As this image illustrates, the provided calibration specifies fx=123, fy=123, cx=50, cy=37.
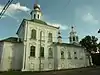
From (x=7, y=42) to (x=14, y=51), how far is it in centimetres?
245

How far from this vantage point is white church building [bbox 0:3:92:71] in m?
25.9

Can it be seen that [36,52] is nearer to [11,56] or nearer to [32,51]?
[32,51]

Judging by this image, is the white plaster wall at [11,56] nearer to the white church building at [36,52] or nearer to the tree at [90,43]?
the white church building at [36,52]

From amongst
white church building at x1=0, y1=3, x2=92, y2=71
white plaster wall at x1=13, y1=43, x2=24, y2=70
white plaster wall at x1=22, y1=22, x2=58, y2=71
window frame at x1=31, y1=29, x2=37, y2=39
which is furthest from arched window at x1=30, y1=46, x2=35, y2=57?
window frame at x1=31, y1=29, x2=37, y2=39

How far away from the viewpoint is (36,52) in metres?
27.6

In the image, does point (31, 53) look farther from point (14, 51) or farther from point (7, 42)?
point (7, 42)

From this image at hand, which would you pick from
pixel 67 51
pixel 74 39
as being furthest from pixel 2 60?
pixel 74 39

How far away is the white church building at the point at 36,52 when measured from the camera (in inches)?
1021

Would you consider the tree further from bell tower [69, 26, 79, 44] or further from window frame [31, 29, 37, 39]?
window frame [31, 29, 37, 39]

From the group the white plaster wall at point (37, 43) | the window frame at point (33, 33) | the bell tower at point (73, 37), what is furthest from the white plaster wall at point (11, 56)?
the bell tower at point (73, 37)

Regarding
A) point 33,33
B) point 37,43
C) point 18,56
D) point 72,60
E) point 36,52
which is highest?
point 33,33

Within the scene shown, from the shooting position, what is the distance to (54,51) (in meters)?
30.4

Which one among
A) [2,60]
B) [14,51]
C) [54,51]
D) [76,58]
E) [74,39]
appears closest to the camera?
[2,60]

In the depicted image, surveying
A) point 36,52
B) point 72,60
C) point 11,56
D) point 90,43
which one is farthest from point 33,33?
point 90,43
